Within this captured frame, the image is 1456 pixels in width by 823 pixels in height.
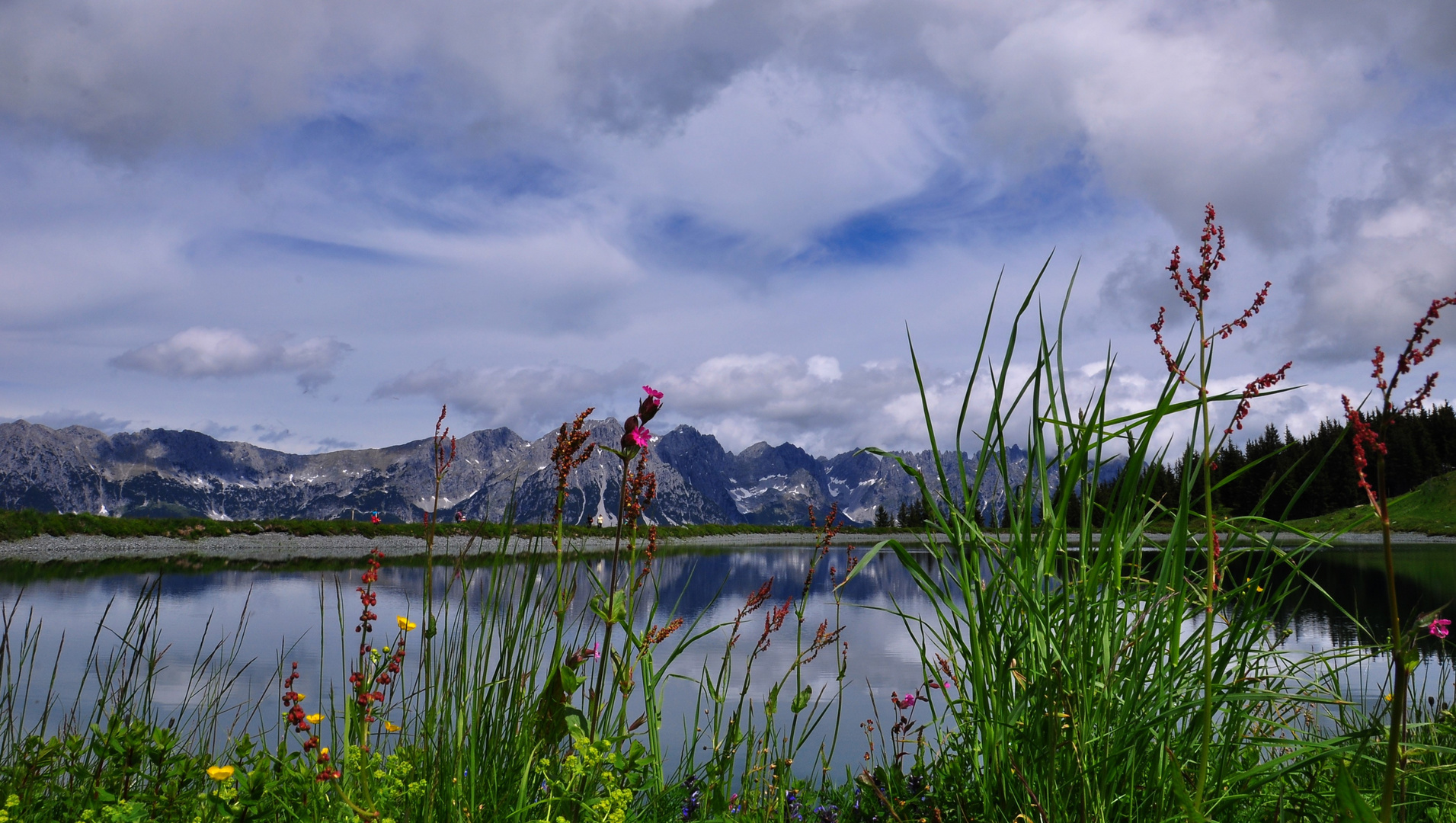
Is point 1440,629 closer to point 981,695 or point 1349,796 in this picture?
point 981,695

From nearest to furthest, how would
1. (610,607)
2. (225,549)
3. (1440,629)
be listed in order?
(610,607) → (1440,629) → (225,549)

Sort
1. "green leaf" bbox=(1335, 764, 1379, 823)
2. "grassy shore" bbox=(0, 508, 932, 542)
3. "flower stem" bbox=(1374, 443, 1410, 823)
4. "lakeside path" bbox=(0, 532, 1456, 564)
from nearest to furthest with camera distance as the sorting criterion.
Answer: "green leaf" bbox=(1335, 764, 1379, 823)
"flower stem" bbox=(1374, 443, 1410, 823)
"lakeside path" bbox=(0, 532, 1456, 564)
"grassy shore" bbox=(0, 508, 932, 542)

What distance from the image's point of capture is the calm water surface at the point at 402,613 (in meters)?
5.72

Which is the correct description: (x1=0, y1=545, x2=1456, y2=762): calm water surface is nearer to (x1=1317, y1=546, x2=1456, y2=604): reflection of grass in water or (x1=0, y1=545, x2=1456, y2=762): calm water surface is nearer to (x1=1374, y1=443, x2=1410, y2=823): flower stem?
(x1=1317, y1=546, x2=1456, y2=604): reflection of grass in water

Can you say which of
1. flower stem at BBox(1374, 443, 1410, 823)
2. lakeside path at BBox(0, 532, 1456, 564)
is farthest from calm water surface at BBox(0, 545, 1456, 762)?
lakeside path at BBox(0, 532, 1456, 564)

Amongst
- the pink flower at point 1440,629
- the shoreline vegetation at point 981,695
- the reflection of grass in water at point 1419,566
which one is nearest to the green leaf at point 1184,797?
the shoreline vegetation at point 981,695

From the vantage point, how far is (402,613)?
478 inches

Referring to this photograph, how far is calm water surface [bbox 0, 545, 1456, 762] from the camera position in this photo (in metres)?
5.72

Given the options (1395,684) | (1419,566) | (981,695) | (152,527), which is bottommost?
(152,527)

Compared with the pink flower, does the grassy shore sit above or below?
below

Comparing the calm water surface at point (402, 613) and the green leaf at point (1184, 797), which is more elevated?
the green leaf at point (1184, 797)

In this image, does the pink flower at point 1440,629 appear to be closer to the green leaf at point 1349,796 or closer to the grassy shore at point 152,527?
the green leaf at point 1349,796

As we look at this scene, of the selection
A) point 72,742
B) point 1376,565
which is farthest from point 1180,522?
point 1376,565

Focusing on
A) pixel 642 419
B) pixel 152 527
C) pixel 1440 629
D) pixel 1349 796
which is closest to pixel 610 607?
pixel 642 419
